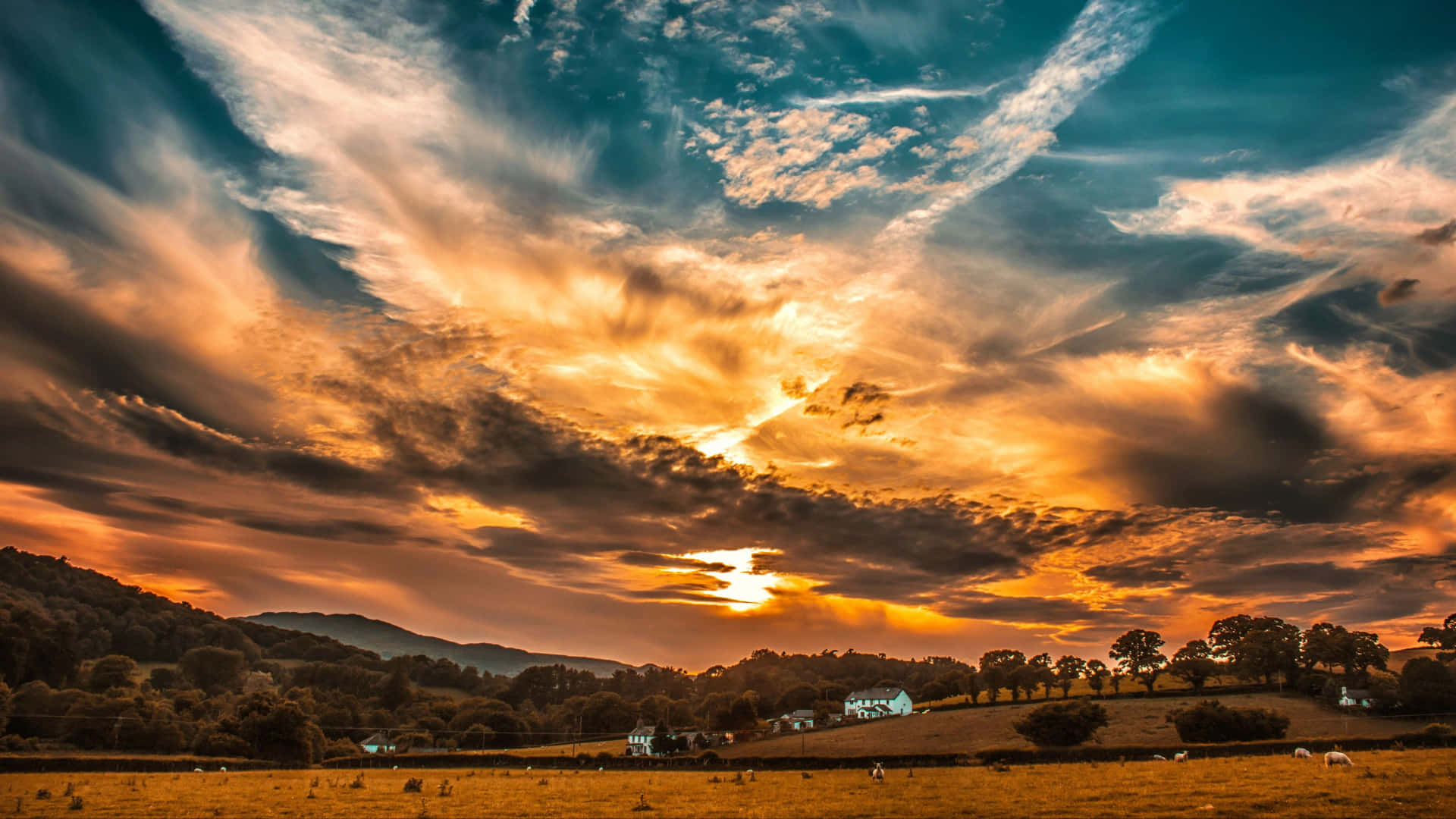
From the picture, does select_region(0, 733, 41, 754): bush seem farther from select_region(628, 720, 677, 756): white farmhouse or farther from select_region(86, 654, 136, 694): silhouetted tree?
select_region(628, 720, 677, 756): white farmhouse

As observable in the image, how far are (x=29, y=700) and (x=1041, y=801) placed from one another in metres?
125

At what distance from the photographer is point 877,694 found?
168 meters

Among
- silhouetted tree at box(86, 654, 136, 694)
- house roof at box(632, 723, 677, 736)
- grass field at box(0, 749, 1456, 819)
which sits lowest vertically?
house roof at box(632, 723, 677, 736)

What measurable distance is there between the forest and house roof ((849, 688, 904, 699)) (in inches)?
134

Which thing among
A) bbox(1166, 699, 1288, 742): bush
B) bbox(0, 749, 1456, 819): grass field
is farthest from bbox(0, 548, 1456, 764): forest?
bbox(0, 749, 1456, 819): grass field

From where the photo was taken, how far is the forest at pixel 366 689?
304 feet

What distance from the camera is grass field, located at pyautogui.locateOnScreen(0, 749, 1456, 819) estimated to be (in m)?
27.0

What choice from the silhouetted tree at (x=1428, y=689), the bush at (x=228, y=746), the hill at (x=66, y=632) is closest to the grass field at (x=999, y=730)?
the silhouetted tree at (x=1428, y=689)

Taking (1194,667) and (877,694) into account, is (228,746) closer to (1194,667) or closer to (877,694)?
(877,694)

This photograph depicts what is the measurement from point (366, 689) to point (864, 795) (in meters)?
172

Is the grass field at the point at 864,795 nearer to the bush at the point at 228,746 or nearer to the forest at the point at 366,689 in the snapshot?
the bush at the point at 228,746

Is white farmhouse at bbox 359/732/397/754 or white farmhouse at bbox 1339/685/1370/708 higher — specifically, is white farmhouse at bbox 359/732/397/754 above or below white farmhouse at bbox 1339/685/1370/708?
below

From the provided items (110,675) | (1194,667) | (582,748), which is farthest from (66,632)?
(1194,667)

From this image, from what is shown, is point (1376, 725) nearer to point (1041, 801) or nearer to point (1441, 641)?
point (1441, 641)
